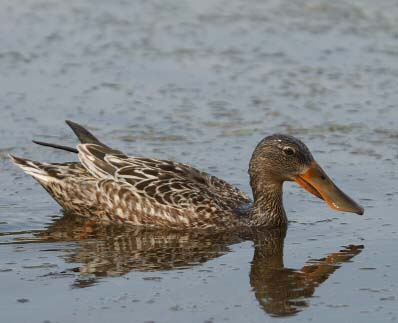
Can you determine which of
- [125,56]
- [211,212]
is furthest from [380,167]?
[125,56]

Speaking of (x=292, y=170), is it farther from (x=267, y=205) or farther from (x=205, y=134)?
(x=205, y=134)

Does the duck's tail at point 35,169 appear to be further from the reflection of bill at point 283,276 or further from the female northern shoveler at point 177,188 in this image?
the reflection of bill at point 283,276

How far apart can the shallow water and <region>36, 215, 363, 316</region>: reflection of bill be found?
0.07 ft

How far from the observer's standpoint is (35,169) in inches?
453

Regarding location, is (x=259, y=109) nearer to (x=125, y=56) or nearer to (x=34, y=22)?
(x=125, y=56)

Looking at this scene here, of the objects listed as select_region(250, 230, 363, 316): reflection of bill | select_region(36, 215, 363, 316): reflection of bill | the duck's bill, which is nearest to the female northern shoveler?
the duck's bill

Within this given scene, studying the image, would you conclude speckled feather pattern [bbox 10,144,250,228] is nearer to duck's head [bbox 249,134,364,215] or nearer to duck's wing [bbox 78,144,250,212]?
duck's wing [bbox 78,144,250,212]

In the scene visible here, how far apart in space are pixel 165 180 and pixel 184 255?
1335 mm

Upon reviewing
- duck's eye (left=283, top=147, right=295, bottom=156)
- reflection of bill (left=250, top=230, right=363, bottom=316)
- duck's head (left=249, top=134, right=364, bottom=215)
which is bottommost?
reflection of bill (left=250, top=230, right=363, bottom=316)

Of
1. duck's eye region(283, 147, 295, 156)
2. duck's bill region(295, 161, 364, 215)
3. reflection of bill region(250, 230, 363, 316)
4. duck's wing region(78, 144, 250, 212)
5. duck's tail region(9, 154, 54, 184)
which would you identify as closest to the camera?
reflection of bill region(250, 230, 363, 316)

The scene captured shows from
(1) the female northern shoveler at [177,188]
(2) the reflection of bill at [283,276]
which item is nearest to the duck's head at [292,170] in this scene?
(1) the female northern shoveler at [177,188]

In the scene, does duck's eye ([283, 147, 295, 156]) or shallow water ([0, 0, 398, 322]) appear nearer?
shallow water ([0, 0, 398, 322])

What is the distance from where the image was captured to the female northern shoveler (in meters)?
11.0

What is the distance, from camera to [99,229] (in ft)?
36.3
